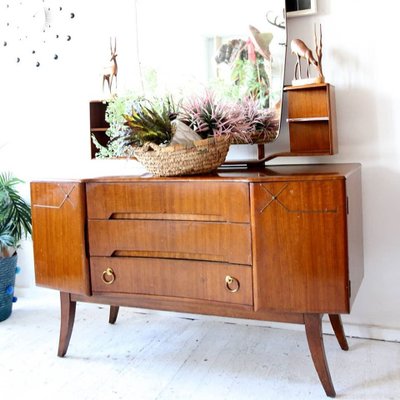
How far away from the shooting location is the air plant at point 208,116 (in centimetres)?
184

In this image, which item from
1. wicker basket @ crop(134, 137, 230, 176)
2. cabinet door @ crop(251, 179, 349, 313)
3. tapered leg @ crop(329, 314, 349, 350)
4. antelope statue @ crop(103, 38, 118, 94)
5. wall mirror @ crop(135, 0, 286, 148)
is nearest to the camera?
cabinet door @ crop(251, 179, 349, 313)

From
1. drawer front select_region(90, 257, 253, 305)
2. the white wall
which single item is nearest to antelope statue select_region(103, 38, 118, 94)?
the white wall

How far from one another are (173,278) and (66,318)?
58 centimetres

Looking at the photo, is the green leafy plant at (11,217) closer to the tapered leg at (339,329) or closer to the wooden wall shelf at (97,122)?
the wooden wall shelf at (97,122)

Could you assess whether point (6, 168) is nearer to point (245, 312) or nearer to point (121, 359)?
point (121, 359)

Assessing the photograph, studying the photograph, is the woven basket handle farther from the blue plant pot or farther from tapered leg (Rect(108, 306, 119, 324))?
the blue plant pot

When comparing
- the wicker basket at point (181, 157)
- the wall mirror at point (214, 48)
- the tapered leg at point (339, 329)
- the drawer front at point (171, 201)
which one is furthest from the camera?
the wall mirror at point (214, 48)

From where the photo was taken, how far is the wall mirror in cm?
208

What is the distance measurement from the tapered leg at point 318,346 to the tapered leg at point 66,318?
948 millimetres

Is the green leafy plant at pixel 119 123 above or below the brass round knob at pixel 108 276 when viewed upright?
above

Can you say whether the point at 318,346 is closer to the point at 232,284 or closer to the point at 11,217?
the point at 232,284

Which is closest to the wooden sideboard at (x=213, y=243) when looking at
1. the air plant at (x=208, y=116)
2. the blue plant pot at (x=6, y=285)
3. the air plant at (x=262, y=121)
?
the air plant at (x=208, y=116)

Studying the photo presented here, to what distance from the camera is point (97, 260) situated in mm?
1850

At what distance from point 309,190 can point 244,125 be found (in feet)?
1.83
